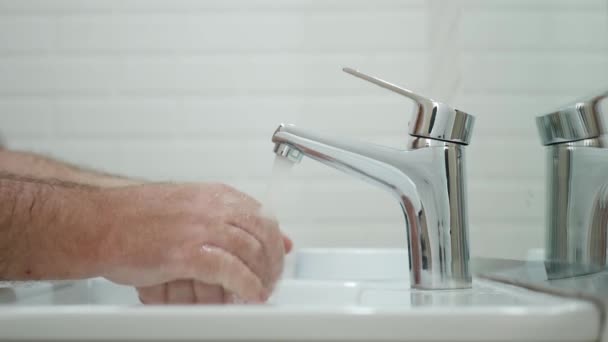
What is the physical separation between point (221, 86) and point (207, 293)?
0.54m

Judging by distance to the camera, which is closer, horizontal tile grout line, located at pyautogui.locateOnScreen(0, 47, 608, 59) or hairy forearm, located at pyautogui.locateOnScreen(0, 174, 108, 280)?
hairy forearm, located at pyautogui.locateOnScreen(0, 174, 108, 280)

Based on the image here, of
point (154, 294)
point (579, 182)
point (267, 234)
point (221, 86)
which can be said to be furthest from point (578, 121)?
point (221, 86)

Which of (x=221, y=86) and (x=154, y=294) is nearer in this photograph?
(x=154, y=294)

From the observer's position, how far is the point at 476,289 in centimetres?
51

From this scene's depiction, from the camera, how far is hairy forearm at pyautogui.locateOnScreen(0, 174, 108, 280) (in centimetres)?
47

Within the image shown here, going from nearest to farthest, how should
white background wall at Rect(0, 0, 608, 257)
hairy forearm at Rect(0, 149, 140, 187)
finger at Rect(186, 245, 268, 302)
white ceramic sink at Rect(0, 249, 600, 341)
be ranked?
white ceramic sink at Rect(0, 249, 600, 341) < finger at Rect(186, 245, 268, 302) < hairy forearm at Rect(0, 149, 140, 187) < white background wall at Rect(0, 0, 608, 257)

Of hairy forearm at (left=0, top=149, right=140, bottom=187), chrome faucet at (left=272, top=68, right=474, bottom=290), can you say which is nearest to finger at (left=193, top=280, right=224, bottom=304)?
chrome faucet at (left=272, top=68, right=474, bottom=290)

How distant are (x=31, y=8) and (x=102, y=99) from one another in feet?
0.63

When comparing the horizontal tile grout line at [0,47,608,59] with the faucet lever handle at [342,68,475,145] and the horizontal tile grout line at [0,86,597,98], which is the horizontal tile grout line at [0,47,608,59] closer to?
the horizontal tile grout line at [0,86,597,98]

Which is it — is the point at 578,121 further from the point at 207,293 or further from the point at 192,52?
the point at 192,52

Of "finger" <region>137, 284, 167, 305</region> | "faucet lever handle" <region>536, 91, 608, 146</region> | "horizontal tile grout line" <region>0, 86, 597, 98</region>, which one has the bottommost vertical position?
"finger" <region>137, 284, 167, 305</region>

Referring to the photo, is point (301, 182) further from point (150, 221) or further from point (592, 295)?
point (592, 295)

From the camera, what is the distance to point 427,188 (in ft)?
1.64

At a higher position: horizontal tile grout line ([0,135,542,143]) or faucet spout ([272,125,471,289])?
horizontal tile grout line ([0,135,542,143])
